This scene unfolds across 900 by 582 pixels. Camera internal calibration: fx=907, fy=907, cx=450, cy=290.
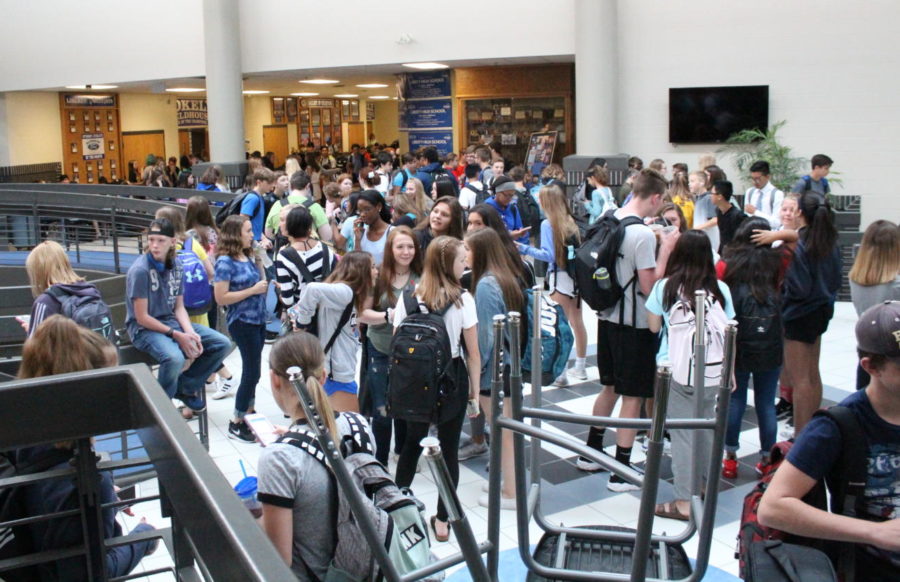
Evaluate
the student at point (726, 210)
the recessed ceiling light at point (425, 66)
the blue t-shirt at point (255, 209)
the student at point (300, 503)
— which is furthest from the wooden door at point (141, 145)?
the student at point (300, 503)

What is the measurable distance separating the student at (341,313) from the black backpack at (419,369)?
2.58 ft

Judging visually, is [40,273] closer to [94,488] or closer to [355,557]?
[94,488]

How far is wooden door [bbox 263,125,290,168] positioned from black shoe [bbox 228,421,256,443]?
1834 cm

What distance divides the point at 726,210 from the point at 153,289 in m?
4.77

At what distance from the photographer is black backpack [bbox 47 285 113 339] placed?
191 inches

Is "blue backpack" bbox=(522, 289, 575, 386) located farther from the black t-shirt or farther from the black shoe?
the black t-shirt

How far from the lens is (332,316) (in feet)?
16.9

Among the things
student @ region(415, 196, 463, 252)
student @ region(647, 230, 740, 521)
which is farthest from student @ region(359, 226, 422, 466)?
student @ region(647, 230, 740, 521)

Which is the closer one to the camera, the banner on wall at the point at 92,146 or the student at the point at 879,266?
the student at the point at 879,266

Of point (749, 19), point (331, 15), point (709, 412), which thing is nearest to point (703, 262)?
point (709, 412)

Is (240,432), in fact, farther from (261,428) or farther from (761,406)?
(261,428)

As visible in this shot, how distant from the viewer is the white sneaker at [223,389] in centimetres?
738

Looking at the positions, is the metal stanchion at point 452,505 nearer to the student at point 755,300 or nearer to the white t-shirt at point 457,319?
the white t-shirt at point 457,319

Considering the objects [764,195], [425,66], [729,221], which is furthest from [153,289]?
[425,66]
